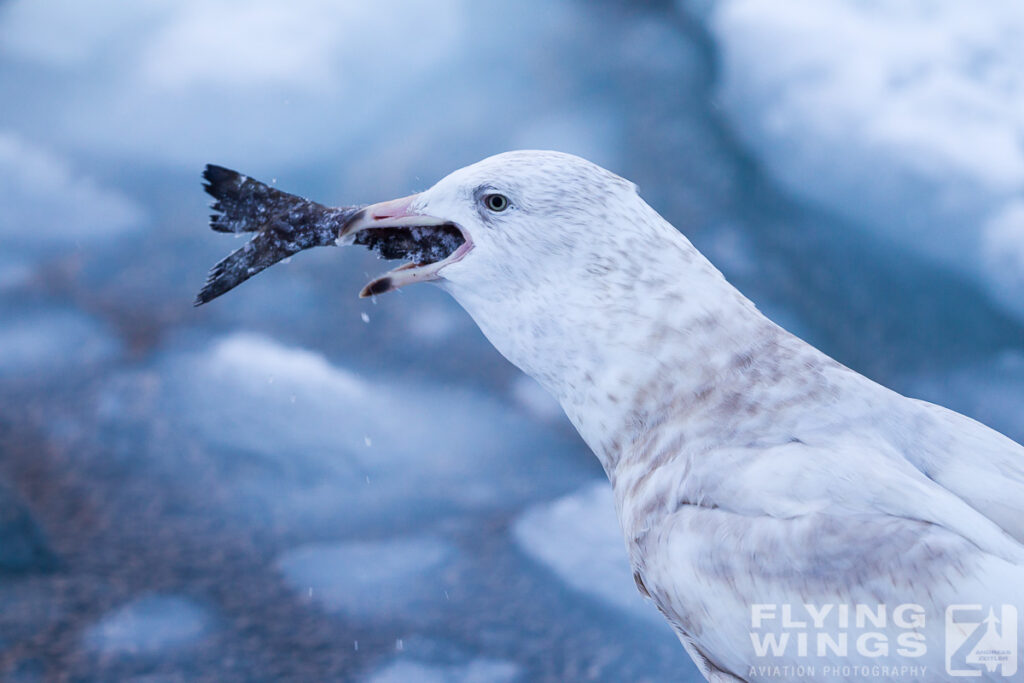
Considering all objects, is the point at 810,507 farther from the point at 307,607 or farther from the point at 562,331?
the point at 307,607

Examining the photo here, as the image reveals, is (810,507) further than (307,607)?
No

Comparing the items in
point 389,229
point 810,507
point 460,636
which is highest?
point 389,229

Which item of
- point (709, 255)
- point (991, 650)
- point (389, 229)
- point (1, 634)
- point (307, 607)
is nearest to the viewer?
point (991, 650)

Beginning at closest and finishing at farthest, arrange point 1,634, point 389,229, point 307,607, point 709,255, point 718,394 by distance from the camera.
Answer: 1. point 718,394
2. point 389,229
3. point 1,634
4. point 307,607
5. point 709,255

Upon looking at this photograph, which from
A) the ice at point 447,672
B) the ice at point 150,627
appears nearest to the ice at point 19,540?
the ice at point 150,627

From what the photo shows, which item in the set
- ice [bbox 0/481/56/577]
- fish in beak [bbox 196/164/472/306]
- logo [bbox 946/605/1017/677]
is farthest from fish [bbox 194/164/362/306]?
ice [bbox 0/481/56/577]

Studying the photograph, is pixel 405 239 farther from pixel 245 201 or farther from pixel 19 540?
pixel 19 540

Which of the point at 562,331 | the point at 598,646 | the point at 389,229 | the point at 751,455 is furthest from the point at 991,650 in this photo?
the point at 598,646

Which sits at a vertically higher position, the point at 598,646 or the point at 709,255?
the point at 709,255
